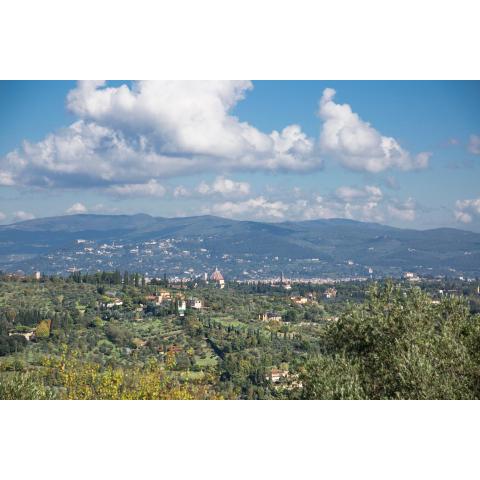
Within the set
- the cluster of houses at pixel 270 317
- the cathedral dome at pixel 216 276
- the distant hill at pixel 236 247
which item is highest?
the distant hill at pixel 236 247

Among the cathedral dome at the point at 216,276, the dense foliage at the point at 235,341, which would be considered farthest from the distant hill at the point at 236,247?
the dense foliage at the point at 235,341

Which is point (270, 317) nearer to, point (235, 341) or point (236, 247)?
point (235, 341)

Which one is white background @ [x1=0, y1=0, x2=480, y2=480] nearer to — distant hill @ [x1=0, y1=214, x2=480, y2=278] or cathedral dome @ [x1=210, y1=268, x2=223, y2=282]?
distant hill @ [x1=0, y1=214, x2=480, y2=278]
